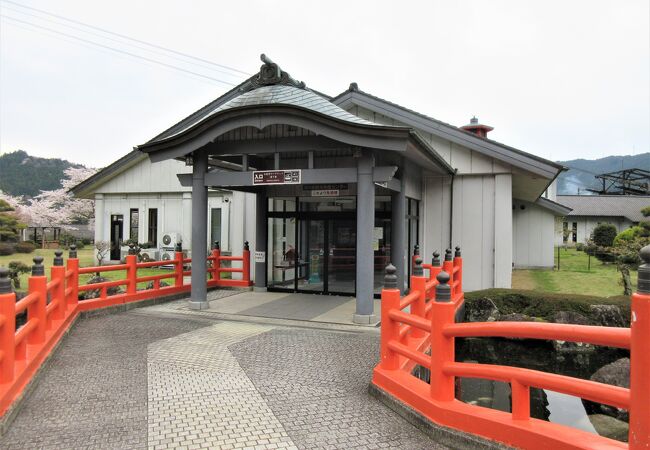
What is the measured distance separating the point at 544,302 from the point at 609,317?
1.19m

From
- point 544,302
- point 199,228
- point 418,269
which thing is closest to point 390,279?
point 418,269

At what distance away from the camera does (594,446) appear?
306 cm

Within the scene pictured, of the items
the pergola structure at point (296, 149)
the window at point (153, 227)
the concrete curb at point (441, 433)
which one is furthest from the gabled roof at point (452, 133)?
the window at point (153, 227)

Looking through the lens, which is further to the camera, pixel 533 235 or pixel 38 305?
pixel 533 235

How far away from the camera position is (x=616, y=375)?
6836 mm

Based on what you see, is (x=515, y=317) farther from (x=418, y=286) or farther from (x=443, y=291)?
(x=443, y=291)

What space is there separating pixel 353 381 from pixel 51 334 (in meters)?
4.30

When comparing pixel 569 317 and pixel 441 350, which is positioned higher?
pixel 441 350

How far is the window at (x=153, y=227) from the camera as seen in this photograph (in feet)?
58.1

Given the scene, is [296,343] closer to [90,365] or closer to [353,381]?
[353,381]

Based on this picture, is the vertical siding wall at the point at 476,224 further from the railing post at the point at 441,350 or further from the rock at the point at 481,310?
the railing post at the point at 441,350

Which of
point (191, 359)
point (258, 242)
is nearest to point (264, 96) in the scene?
point (258, 242)

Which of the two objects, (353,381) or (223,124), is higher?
(223,124)

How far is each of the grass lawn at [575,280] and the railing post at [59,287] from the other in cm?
1194
